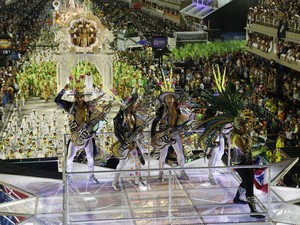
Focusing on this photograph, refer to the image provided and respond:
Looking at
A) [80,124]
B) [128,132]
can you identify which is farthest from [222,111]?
[80,124]

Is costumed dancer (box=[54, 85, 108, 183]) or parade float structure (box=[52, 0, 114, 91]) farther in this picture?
parade float structure (box=[52, 0, 114, 91])

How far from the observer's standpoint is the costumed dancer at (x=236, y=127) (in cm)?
1324

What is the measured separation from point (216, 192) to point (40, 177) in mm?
3168

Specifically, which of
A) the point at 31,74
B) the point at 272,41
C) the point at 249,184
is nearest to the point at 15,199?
the point at 249,184

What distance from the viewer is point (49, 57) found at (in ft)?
164

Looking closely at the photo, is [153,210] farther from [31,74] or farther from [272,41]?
[272,41]

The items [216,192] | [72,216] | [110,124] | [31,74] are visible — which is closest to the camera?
[72,216]

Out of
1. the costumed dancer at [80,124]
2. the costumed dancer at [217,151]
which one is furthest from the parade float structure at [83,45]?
the costumed dancer at [217,151]

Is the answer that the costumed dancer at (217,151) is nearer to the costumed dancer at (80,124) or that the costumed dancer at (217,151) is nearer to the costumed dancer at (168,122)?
the costumed dancer at (168,122)

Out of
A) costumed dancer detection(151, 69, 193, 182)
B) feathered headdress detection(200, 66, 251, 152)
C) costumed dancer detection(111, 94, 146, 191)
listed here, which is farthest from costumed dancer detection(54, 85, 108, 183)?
feathered headdress detection(200, 66, 251, 152)

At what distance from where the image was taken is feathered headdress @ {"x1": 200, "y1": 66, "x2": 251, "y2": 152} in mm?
14008

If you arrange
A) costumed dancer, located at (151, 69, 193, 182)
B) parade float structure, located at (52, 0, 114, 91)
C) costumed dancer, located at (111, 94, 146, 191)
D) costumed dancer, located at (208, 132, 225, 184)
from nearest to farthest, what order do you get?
costumed dancer, located at (111, 94, 146, 191), costumed dancer, located at (151, 69, 193, 182), costumed dancer, located at (208, 132, 225, 184), parade float structure, located at (52, 0, 114, 91)

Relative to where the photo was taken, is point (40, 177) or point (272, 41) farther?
point (272, 41)

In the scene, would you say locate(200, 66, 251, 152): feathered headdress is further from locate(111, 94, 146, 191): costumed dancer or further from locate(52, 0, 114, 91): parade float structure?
locate(52, 0, 114, 91): parade float structure
